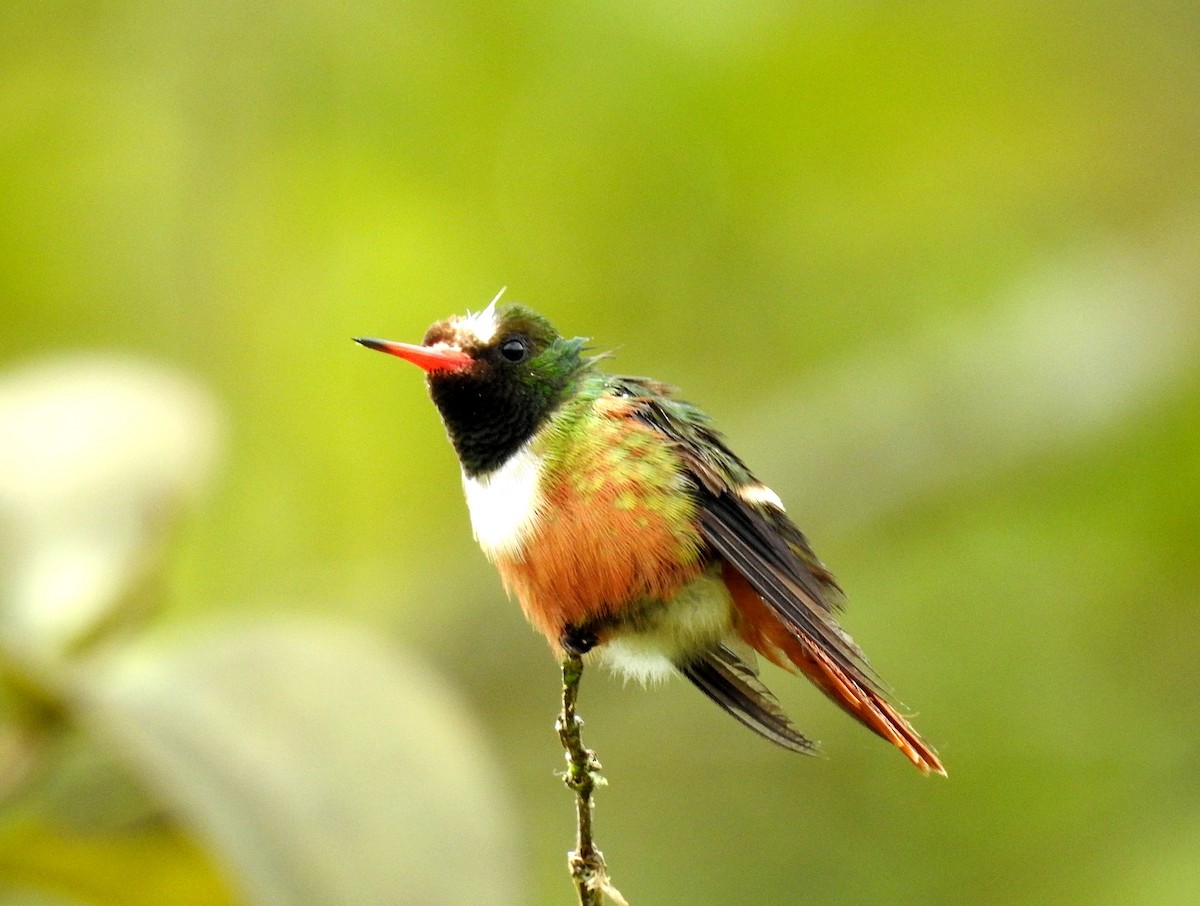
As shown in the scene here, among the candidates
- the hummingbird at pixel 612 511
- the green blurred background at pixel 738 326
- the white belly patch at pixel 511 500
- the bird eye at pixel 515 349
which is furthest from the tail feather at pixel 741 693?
the green blurred background at pixel 738 326

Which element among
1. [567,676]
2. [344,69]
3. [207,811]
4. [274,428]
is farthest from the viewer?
[344,69]

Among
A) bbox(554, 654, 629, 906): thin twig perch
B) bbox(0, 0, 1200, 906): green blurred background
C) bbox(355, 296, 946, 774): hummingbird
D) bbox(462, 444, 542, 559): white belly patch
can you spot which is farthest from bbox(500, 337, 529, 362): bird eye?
bbox(0, 0, 1200, 906): green blurred background

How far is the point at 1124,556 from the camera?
5.08m

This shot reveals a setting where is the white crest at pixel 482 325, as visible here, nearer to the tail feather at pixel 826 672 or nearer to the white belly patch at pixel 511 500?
the white belly patch at pixel 511 500

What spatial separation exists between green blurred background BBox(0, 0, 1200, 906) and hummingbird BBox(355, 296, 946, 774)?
284 centimetres

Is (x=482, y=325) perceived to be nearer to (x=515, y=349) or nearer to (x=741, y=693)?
(x=515, y=349)

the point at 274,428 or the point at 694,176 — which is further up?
the point at 694,176

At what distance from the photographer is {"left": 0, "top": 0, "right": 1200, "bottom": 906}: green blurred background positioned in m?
5.16

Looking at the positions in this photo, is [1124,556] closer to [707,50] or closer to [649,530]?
[707,50]

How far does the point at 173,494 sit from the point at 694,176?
360 centimetres

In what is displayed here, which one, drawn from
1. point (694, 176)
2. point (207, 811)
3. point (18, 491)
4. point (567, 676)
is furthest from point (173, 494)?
point (694, 176)

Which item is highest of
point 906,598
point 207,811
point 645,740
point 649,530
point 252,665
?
point 906,598

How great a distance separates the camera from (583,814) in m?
1.43

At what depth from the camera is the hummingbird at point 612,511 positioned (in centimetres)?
187
